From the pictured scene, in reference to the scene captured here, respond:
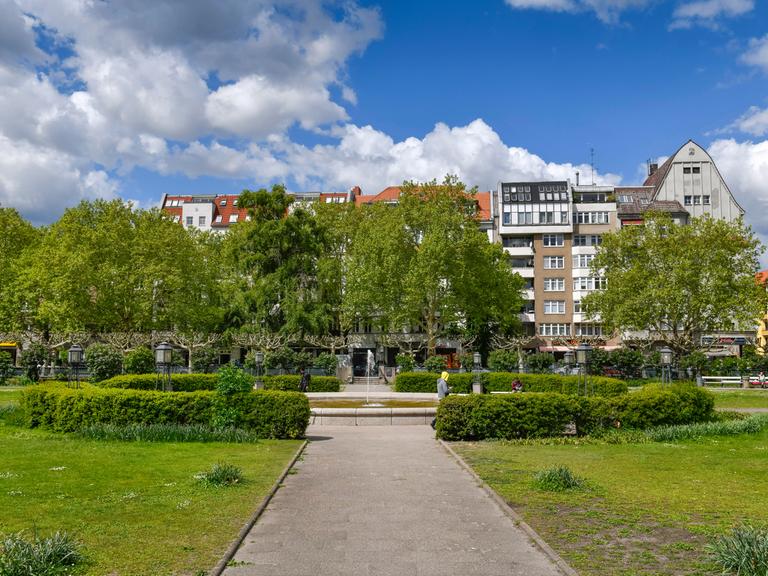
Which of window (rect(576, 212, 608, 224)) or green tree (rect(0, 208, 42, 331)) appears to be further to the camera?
window (rect(576, 212, 608, 224))

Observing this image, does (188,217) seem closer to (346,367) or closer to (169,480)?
(346,367)

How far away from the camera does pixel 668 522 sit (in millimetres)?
8859

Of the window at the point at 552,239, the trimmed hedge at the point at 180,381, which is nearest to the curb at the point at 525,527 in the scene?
the trimmed hedge at the point at 180,381

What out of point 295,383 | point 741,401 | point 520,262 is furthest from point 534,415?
point 520,262

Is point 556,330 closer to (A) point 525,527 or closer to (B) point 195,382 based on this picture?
(B) point 195,382

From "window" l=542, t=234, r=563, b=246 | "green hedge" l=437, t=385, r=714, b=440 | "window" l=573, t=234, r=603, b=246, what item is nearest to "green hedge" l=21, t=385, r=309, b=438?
"green hedge" l=437, t=385, r=714, b=440

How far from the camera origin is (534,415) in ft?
57.8

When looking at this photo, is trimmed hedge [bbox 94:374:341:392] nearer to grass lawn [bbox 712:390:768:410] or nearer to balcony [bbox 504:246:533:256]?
grass lawn [bbox 712:390:768:410]

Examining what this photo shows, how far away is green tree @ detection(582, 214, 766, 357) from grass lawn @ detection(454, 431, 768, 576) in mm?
32155

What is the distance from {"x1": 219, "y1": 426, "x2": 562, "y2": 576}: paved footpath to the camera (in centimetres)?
711

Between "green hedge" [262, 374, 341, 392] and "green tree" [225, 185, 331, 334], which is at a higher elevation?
"green tree" [225, 185, 331, 334]

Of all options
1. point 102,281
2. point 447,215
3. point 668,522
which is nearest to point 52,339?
point 102,281

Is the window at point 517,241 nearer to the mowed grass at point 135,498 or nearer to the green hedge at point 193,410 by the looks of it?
the green hedge at point 193,410

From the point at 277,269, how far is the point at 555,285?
3217cm
